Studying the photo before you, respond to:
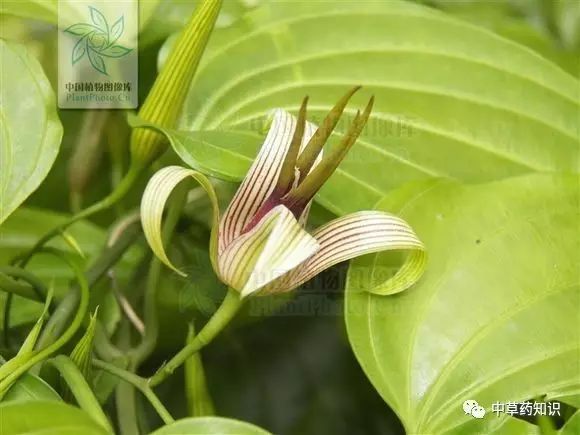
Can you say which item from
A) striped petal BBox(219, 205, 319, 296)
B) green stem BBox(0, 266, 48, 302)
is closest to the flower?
striped petal BBox(219, 205, 319, 296)

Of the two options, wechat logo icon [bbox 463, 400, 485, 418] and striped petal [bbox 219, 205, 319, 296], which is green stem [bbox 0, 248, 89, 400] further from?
wechat logo icon [bbox 463, 400, 485, 418]

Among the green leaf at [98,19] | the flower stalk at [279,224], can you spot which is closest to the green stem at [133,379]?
the flower stalk at [279,224]

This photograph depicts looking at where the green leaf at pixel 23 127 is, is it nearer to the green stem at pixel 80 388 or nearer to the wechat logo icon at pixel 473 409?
the green stem at pixel 80 388

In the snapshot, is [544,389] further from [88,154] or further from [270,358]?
[88,154]

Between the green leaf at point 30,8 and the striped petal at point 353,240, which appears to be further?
the green leaf at point 30,8

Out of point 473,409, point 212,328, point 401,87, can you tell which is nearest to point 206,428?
point 212,328

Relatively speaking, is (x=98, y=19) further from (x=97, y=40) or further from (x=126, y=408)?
(x=126, y=408)
